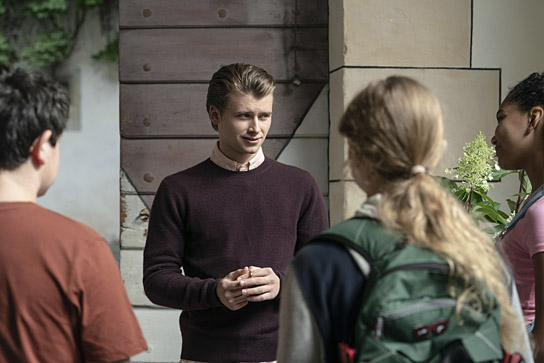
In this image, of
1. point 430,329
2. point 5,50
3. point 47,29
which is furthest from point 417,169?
point 5,50

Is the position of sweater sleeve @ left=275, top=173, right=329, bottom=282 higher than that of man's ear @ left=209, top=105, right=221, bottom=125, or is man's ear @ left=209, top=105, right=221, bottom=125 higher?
man's ear @ left=209, top=105, right=221, bottom=125

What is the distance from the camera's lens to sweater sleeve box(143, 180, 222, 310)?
167cm

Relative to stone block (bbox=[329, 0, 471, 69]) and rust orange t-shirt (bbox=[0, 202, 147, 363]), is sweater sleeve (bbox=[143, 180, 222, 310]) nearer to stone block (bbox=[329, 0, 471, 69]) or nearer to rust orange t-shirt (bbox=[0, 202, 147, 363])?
rust orange t-shirt (bbox=[0, 202, 147, 363])

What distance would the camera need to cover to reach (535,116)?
5.53 feet

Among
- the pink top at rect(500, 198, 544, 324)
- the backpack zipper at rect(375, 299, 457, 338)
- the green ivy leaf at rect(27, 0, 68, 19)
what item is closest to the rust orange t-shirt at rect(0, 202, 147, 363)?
the backpack zipper at rect(375, 299, 457, 338)

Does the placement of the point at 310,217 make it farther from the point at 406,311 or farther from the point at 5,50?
the point at 5,50

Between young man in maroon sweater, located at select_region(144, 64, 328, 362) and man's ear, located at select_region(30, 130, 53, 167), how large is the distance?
63 centimetres

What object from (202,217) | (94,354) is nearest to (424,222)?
(94,354)

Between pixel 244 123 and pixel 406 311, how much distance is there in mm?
934

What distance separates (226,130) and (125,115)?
1.03 m

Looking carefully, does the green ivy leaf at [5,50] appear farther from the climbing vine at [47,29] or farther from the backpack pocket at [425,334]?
the backpack pocket at [425,334]

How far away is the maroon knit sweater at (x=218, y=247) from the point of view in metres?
1.70

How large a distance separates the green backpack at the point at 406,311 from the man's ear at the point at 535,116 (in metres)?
0.81

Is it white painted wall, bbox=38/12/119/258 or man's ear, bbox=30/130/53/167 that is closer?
man's ear, bbox=30/130/53/167
